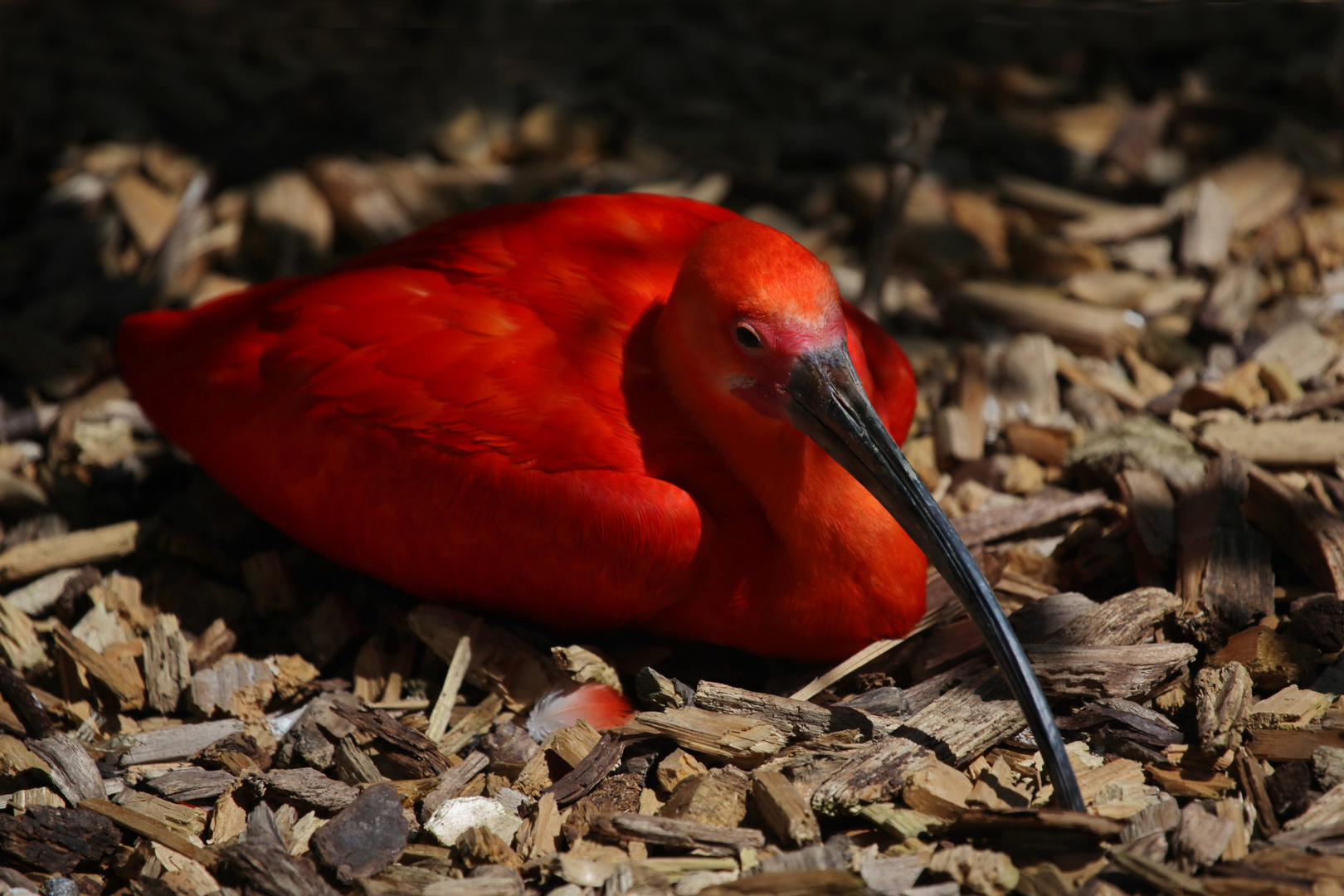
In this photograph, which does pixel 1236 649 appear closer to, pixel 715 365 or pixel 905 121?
pixel 715 365

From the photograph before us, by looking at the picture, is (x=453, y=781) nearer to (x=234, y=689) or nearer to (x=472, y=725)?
(x=472, y=725)

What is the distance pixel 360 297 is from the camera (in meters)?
3.14

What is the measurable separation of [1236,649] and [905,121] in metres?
2.95

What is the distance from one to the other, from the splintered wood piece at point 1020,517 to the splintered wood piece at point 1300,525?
422 millimetres

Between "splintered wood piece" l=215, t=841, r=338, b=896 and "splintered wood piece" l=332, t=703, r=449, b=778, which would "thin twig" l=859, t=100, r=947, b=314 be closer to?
"splintered wood piece" l=332, t=703, r=449, b=778

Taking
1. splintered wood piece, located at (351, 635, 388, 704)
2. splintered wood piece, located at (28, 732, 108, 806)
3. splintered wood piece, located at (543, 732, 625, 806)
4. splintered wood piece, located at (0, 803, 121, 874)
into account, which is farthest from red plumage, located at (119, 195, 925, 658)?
splintered wood piece, located at (0, 803, 121, 874)

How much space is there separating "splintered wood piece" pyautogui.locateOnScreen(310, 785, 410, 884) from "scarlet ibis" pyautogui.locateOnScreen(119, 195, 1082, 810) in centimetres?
63

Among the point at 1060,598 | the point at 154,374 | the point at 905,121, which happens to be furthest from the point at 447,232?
the point at 905,121

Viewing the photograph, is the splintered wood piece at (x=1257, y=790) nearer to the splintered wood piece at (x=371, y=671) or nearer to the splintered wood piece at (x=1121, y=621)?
the splintered wood piece at (x=1121, y=621)

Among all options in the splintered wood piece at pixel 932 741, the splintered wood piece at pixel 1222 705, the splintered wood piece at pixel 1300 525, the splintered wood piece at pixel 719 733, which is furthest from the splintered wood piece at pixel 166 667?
the splintered wood piece at pixel 1300 525

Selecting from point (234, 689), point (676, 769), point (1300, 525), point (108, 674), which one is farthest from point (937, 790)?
point (108, 674)

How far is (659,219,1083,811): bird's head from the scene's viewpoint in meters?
2.60

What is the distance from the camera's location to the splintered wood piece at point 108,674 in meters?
3.12

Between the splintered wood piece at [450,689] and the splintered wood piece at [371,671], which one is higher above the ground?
the splintered wood piece at [450,689]
